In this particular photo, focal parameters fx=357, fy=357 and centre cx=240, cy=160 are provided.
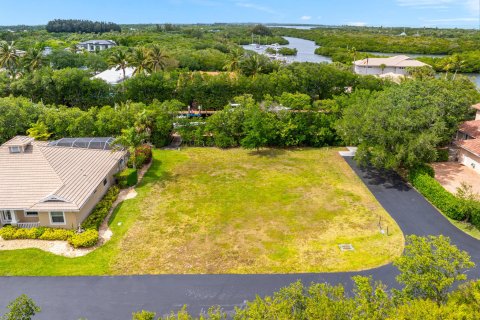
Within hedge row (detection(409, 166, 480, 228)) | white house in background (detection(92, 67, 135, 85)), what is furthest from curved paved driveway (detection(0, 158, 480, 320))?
white house in background (detection(92, 67, 135, 85))

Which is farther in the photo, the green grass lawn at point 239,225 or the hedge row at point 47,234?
the hedge row at point 47,234

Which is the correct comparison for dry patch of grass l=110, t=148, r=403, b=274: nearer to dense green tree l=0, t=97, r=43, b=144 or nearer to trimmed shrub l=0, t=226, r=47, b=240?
trimmed shrub l=0, t=226, r=47, b=240

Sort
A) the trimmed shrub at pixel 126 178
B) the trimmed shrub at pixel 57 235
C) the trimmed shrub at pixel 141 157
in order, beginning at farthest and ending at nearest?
the trimmed shrub at pixel 141 157, the trimmed shrub at pixel 126 178, the trimmed shrub at pixel 57 235

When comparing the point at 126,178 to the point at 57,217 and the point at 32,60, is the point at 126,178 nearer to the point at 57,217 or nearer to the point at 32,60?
the point at 57,217

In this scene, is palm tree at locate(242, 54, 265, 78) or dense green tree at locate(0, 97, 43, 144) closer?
dense green tree at locate(0, 97, 43, 144)

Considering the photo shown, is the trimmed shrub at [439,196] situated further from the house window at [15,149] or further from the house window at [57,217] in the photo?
the house window at [15,149]

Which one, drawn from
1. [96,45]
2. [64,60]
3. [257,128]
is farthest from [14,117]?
[96,45]

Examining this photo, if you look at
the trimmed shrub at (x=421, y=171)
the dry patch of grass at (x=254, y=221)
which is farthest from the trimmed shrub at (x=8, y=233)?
the trimmed shrub at (x=421, y=171)

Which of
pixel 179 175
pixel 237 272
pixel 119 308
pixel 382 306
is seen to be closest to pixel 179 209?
pixel 179 175
